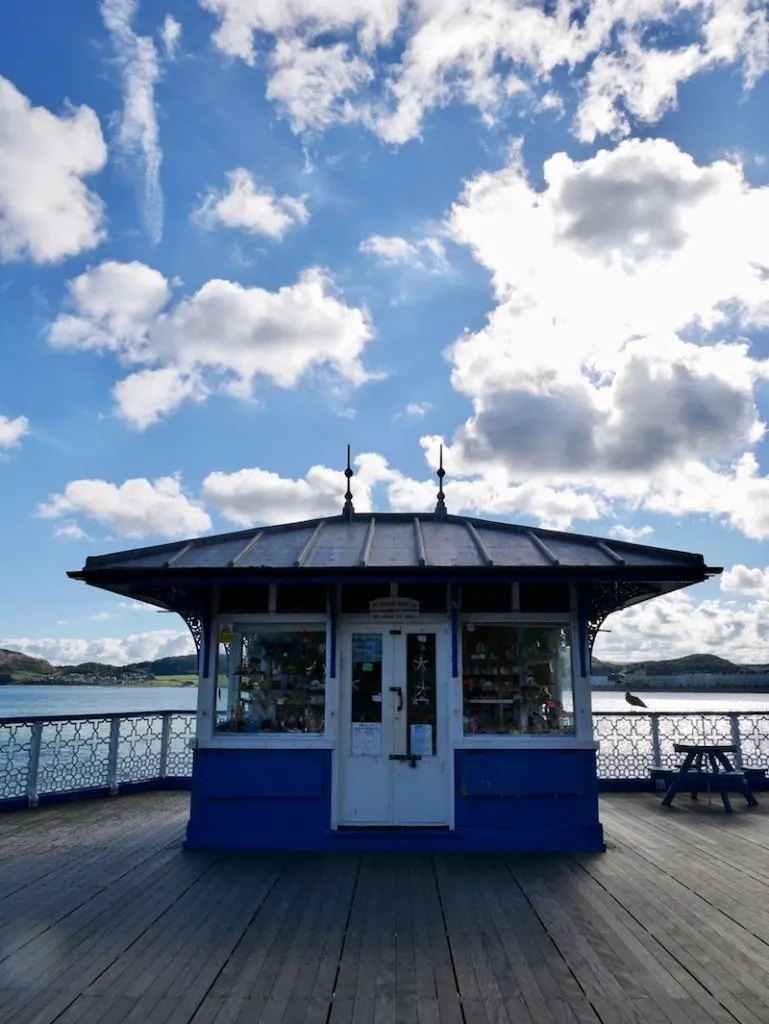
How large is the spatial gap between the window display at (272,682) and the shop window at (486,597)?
1.54 m

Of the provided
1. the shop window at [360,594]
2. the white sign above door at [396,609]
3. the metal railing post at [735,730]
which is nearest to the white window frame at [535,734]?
the white sign above door at [396,609]

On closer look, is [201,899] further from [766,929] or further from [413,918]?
[766,929]

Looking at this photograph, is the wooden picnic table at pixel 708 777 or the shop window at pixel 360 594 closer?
the shop window at pixel 360 594

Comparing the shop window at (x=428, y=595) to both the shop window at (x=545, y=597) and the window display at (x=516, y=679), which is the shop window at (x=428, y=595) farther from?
the shop window at (x=545, y=597)

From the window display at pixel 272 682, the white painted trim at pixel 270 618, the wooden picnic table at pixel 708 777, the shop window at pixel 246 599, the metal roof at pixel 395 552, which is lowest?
the wooden picnic table at pixel 708 777

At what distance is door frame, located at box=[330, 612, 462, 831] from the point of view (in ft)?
24.7

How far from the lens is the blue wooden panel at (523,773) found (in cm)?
748

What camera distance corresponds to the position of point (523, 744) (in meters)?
7.58

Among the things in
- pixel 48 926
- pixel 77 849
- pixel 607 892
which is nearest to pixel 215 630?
pixel 77 849

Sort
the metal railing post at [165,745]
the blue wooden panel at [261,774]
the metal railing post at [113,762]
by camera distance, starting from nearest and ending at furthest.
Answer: the blue wooden panel at [261,774]
the metal railing post at [113,762]
the metal railing post at [165,745]

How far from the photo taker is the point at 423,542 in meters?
8.38

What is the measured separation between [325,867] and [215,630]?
8.51ft

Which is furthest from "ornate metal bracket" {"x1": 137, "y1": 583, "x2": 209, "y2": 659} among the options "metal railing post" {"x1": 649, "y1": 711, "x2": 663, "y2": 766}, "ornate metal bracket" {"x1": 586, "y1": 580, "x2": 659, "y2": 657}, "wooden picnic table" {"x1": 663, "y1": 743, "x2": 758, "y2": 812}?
"metal railing post" {"x1": 649, "y1": 711, "x2": 663, "y2": 766}

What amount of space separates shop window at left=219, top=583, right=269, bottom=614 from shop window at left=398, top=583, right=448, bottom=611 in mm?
1437
